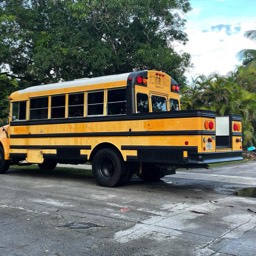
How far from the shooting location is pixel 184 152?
27.3 ft

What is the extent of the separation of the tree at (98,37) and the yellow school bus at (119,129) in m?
4.48

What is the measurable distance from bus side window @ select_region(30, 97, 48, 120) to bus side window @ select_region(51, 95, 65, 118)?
32 cm

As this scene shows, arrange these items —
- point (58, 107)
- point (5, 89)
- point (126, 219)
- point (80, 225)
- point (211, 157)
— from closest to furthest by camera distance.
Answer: point (80, 225) < point (126, 219) < point (211, 157) < point (58, 107) < point (5, 89)

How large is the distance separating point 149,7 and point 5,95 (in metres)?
9.44

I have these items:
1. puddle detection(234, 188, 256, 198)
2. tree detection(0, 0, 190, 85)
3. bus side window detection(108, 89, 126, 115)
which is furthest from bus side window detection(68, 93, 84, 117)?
tree detection(0, 0, 190, 85)

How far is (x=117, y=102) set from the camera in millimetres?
9570

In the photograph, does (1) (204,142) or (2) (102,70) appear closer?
(1) (204,142)

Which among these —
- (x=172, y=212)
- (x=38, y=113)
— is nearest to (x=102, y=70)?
(x=38, y=113)

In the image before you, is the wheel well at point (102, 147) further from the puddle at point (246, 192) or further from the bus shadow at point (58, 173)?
the puddle at point (246, 192)

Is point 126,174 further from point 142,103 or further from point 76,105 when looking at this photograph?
point 76,105

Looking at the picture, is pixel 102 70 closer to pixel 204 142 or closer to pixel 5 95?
pixel 5 95

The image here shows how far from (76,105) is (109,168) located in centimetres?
194

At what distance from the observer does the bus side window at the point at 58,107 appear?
35.3ft

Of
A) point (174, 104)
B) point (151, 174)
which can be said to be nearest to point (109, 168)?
point (151, 174)
